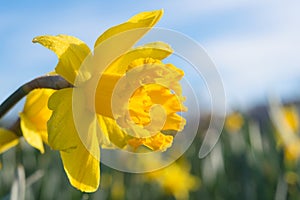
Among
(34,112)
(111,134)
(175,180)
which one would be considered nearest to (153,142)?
(111,134)

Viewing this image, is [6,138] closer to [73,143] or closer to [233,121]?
[73,143]

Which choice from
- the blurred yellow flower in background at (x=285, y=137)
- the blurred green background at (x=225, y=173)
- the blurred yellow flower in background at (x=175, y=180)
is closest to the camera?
the blurred green background at (x=225, y=173)

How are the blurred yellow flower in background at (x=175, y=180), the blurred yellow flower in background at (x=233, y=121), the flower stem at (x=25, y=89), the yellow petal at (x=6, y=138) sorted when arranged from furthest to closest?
the blurred yellow flower in background at (x=233, y=121)
the blurred yellow flower in background at (x=175, y=180)
the yellow petal at (x=6, y=138)
the flower stem at (x=25, y=89)

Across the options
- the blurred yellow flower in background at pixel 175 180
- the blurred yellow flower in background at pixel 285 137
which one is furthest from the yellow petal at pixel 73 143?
the blurred yellow flower in background at pixel 175 180

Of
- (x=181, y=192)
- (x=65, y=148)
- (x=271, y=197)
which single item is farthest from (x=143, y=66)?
(x=181, y=192)

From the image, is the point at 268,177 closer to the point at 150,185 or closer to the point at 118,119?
the point at 150,185

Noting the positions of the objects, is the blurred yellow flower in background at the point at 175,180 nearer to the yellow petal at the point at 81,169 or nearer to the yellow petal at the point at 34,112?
the yellow petal at the point at 34,112
